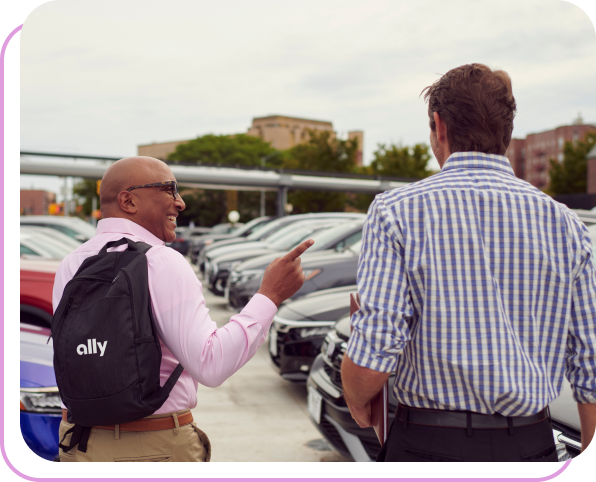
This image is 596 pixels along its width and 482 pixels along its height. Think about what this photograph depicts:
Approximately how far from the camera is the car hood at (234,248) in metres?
11.3

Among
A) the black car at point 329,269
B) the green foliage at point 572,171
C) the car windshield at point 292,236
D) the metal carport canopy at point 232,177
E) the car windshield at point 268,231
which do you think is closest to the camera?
the black car at point 329,269

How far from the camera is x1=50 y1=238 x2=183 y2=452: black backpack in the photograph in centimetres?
161

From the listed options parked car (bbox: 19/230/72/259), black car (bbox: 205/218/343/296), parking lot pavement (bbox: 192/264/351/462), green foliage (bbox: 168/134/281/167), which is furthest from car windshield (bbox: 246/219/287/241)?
green foliage (bbox: 168/134/281/167)

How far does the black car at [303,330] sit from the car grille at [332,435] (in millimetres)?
1334

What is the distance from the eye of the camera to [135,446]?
5.71 feet

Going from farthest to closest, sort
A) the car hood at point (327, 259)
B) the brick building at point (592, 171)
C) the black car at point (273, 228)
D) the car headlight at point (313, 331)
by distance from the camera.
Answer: the brick building at point (592, 171), the black car at point (273, 228), the car hood at point (327, 259), the car headlight at point (313, 331)

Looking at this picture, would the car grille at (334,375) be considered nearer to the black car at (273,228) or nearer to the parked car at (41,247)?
the parked car at (41,247)

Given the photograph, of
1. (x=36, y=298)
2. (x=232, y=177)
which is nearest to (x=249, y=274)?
(x=36, y=298)

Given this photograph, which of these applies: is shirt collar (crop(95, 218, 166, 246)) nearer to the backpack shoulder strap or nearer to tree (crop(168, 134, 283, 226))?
the backpack shoulder strap

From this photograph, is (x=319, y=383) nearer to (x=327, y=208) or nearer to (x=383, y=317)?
(x=383, y=317)

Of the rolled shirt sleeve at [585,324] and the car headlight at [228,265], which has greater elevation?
the rolled shirt sleeve at [585,324]

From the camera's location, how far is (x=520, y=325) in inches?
63.5

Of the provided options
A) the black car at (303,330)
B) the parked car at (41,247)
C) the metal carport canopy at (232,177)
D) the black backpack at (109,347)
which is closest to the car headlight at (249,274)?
the parked car at (41,247)

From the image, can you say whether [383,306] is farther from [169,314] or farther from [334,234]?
[334,234]
